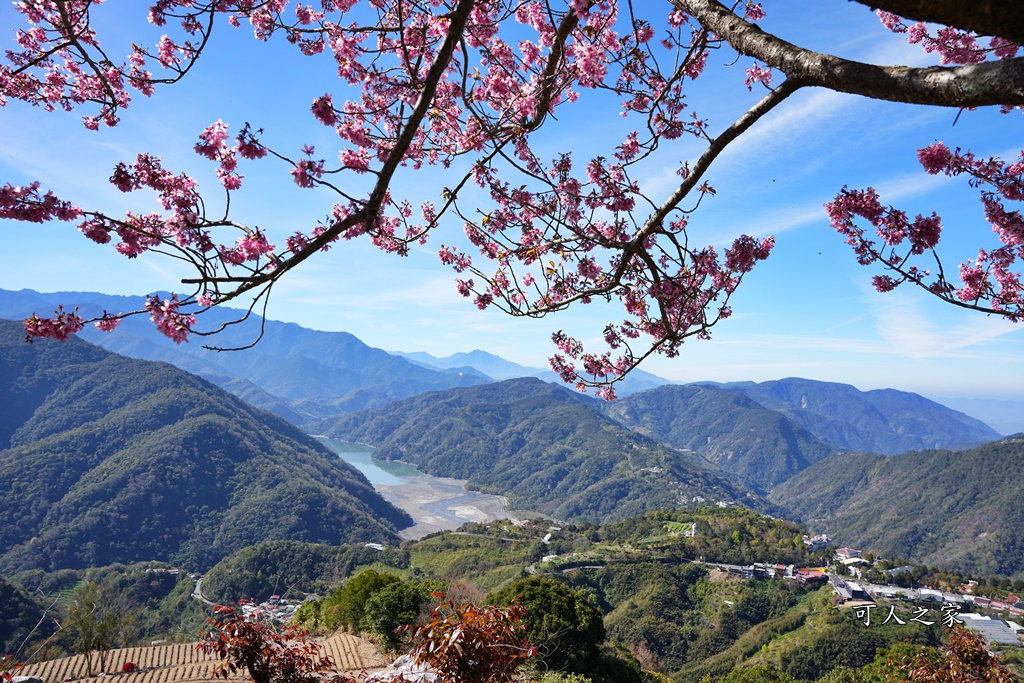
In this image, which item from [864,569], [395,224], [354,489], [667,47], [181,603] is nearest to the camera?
[395,224]

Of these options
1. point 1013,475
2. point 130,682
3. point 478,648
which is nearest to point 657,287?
point 478,648

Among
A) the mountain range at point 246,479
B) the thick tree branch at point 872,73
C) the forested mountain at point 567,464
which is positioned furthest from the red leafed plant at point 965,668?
the forested mountain at point 567,464

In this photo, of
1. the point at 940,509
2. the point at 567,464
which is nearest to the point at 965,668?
the point at 940,509

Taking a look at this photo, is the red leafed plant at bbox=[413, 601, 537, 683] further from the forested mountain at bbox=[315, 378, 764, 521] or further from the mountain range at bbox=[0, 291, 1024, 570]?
the forested mountain at bbox=[315, 378, 764, 521]

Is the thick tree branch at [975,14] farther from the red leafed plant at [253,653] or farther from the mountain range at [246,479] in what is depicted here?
the mountain range at [246,479]

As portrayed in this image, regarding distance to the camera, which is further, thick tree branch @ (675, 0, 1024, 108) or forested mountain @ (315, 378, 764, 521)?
forested mountain @ (315, 378, 764, 521)

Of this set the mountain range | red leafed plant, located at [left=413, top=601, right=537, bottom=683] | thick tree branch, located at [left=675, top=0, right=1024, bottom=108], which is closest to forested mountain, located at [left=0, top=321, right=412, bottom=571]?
the mountain range

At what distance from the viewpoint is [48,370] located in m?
122

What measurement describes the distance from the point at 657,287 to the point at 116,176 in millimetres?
3055

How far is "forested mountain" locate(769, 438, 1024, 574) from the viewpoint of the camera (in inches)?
3666

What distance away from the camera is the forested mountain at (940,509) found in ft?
306

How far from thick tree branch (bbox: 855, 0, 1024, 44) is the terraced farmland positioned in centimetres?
1013

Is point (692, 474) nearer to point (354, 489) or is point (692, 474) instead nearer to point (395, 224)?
point (354, 489)

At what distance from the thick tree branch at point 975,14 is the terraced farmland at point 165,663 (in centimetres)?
1013
